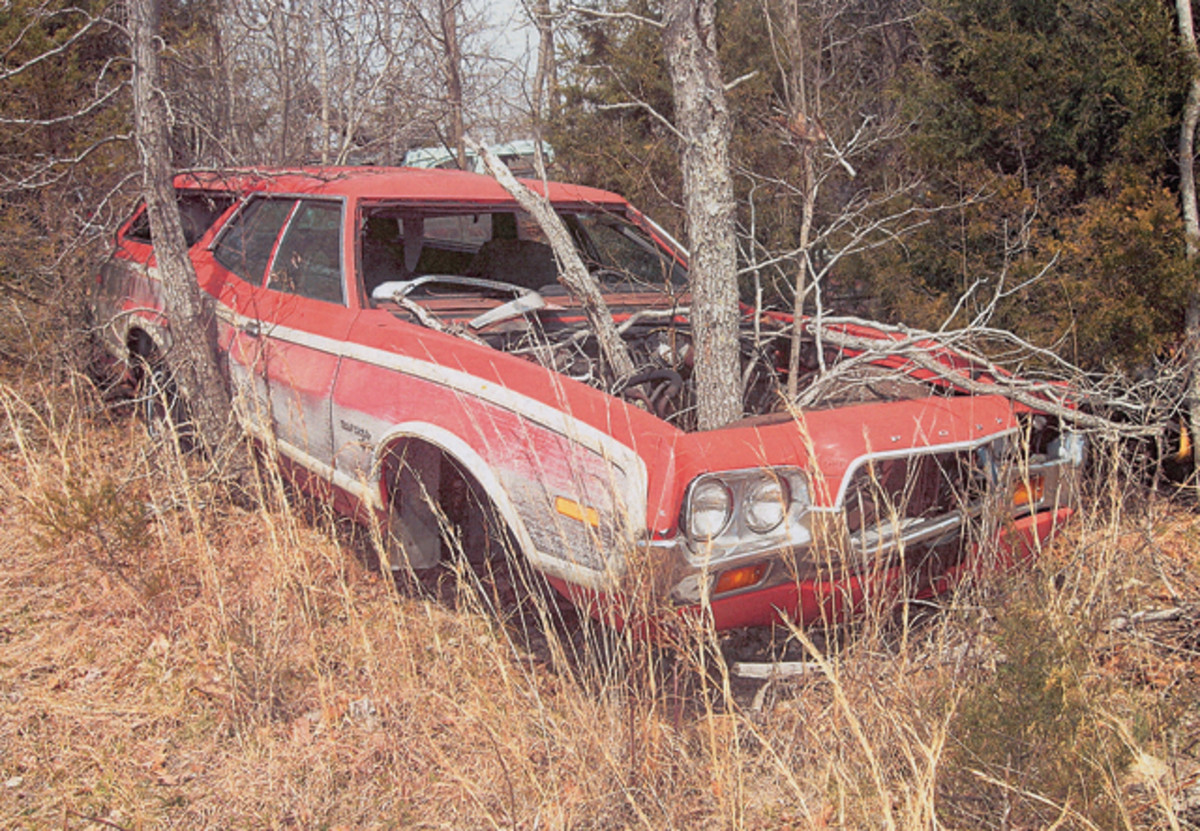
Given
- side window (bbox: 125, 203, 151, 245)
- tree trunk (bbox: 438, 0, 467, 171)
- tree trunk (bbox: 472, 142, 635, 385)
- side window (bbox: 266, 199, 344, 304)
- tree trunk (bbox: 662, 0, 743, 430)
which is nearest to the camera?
tree trunk (bbox: 662, 0, 743, 430)

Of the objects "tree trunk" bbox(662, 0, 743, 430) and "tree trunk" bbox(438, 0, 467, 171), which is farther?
"tree trunk" bbox(438, 0, 467, 171)

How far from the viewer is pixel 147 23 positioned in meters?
4.11

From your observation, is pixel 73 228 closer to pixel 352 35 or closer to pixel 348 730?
pixel 348 730

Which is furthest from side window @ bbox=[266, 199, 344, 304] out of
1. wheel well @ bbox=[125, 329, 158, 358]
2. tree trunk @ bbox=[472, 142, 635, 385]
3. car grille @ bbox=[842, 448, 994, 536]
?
car grille @ bbox=[842, 448, 994, 536]

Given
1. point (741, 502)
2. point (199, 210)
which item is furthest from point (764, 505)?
point (199, 210)

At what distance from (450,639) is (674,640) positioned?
1011 millimetres

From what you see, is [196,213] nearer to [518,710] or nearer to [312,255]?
[312,255]

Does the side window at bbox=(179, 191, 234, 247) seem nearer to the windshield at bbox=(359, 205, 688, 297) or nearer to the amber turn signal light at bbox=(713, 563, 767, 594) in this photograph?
the windshield at bbox=(359, 205, 688, 297)

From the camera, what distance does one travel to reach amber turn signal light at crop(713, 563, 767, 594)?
262cm

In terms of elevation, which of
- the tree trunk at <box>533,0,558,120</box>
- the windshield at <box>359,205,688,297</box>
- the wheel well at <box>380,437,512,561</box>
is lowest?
the wheel well at <box>380,437,512,561</box>

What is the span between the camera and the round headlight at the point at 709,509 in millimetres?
2605

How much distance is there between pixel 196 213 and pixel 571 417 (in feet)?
11.7

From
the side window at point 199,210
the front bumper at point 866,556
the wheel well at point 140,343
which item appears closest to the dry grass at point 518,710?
the front bumper at point 866,556

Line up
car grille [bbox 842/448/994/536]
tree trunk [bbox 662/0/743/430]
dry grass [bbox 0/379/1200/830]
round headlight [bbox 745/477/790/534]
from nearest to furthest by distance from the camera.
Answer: dry grass [bbox 0/379/1200/830], round headlight [bbox 745/477/790/534], car grille [bbox 842/448/994/536], tree trunk [bbox 662/0/743/430]
